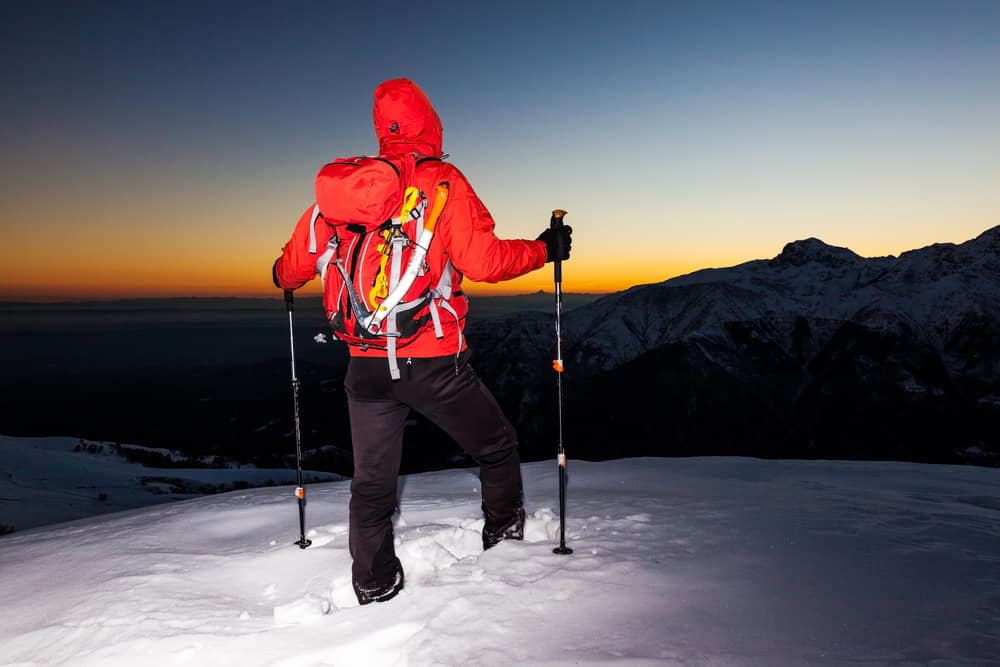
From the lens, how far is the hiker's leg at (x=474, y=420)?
3.34m

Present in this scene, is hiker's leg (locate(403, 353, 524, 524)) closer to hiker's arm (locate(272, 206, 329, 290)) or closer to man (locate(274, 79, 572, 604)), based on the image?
man (locate(274, 79, 572, 604))

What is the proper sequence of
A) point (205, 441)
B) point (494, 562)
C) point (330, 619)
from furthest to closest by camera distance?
point (205, 441) < point (494, 562) < point (330, 619)

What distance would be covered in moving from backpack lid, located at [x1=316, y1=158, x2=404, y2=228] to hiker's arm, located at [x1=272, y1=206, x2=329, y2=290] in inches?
20.9

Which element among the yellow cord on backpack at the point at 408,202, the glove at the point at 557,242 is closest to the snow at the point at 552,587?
the glove at the point at 557,242

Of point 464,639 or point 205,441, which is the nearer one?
point 464,639

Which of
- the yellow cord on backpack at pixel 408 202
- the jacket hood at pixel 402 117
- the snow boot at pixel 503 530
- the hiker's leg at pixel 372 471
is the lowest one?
the snow boot at pixel 503 530

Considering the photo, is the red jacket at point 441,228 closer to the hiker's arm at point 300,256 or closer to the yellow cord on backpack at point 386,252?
the hiker's arm at point 300,256

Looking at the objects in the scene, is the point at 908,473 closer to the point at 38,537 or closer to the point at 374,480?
the point at 374,480

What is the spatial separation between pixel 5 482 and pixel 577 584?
1606 cm

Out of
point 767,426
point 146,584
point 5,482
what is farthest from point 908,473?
point 767,426

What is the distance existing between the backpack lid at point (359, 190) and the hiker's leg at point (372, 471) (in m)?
0.87

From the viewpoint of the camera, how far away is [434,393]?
335 cm

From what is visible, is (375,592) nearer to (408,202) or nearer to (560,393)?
(560,393)

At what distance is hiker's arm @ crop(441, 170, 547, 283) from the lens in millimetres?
3268
